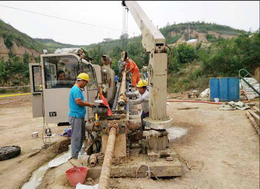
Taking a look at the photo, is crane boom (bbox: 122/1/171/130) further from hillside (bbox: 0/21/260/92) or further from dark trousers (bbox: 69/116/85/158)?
hillside (bbox: 0/21/260/92)

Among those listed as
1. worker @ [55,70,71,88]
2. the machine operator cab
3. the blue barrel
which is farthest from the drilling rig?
the blue barrel

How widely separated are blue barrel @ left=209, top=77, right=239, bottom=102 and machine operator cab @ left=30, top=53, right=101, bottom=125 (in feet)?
35.0

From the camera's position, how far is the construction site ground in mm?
3484

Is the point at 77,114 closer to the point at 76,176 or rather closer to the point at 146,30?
the point at 76,176

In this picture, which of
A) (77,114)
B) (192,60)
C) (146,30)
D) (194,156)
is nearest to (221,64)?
(192,60)

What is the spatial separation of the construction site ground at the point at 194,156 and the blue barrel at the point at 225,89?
497 centimetres

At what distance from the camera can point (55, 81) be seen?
5.05 m

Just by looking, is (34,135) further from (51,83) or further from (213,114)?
(213,114)

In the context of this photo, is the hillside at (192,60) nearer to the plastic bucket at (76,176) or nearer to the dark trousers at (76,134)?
the dark trousers at (76,134)

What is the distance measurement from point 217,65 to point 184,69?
15.0 feet

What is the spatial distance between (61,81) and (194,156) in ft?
12.5

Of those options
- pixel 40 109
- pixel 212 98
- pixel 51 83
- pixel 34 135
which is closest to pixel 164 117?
pixel 51 83

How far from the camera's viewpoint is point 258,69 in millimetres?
16422

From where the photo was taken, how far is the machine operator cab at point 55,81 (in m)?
4.96
